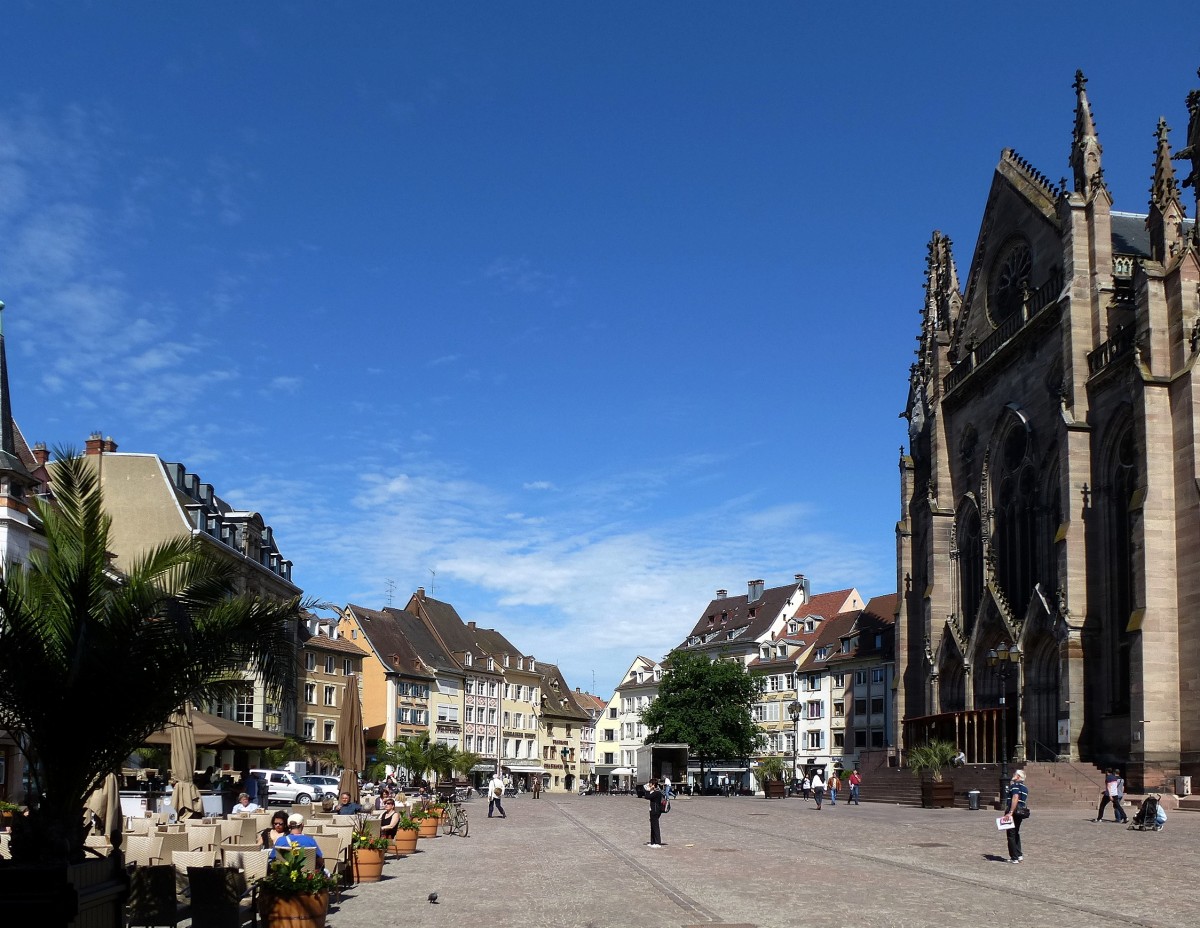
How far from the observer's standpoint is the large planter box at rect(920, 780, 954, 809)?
151ft

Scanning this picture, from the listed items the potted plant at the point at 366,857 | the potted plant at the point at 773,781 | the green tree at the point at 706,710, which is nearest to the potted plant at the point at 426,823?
the potted plant at the point at 366,857

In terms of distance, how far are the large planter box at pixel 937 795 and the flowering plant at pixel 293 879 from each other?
117 feet

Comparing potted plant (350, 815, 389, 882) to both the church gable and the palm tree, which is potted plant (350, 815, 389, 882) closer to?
the palm tree

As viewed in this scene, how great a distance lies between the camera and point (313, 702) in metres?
86.2

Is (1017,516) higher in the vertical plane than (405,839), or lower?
higher

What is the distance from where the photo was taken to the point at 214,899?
1373 cm

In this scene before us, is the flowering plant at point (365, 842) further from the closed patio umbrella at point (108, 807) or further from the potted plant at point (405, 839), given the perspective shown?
the potted plant at point (405, 839)

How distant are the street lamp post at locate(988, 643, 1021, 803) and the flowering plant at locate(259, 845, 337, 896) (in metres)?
31.6

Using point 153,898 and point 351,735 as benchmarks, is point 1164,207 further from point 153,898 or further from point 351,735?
point 153,898

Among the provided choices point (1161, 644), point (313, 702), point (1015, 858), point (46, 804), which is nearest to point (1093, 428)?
point (1161, 644)

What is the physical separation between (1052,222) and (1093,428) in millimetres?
10753

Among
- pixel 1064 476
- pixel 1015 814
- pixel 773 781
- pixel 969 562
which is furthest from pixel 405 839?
pixel 773 781

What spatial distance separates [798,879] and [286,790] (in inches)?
1351

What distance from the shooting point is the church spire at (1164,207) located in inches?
1839
